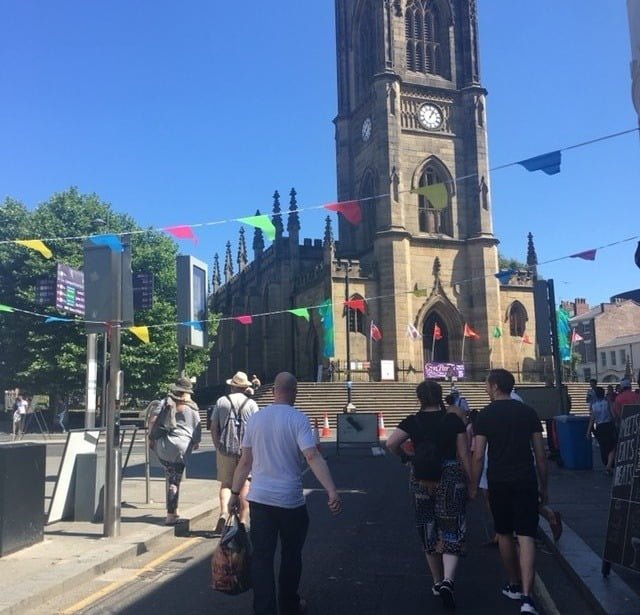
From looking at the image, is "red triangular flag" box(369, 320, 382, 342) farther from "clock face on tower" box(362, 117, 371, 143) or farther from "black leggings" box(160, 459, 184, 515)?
"black leggings" box(160, 459, 184, 515)

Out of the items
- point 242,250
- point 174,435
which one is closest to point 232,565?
point 174,435

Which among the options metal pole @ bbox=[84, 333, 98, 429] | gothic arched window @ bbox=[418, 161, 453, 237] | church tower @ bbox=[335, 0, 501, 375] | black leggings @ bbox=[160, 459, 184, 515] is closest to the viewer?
black leggings @ bbox=[160, 459, 184, 515]

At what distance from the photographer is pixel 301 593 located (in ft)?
18.3

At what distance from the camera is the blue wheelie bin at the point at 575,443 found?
13.7 meters

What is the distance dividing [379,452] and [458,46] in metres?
36.0

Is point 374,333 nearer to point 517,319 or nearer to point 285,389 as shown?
point 517,319

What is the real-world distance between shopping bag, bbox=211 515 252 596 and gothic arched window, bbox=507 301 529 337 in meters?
41.8

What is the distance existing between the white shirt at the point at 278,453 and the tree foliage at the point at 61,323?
→ 2856 cm

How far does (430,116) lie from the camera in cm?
4500

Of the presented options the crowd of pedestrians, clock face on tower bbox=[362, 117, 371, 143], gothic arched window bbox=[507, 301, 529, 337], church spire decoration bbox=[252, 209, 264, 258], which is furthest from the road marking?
church spire decoration bbox=[252, 209, 264, 258]

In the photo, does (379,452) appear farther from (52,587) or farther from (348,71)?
(348,71)

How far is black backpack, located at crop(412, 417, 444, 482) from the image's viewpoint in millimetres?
5156

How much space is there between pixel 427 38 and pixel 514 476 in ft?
152

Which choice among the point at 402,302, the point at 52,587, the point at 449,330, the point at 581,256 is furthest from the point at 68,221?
the point at 52,587
